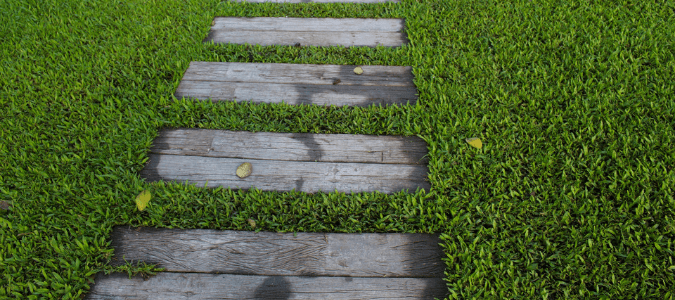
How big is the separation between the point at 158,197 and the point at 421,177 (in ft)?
5.55

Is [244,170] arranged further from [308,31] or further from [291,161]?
[308,31]

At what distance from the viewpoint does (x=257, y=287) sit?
1.94 m

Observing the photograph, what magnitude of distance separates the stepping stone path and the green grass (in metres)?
0.08

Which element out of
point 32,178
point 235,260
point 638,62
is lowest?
point 235,260

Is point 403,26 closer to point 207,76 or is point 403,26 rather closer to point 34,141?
point 207,76

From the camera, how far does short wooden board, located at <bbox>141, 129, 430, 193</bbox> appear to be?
2.42 metres

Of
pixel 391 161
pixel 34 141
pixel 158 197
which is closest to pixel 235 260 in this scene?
pixel 158 197

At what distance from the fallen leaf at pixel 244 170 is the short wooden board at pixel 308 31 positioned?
5.12 feet

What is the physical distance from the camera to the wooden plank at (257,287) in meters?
1.91

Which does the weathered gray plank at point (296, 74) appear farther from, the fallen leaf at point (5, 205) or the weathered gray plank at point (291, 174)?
the fallen leaf at point (5, 205)

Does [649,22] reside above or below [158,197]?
above

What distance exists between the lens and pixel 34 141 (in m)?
2.59

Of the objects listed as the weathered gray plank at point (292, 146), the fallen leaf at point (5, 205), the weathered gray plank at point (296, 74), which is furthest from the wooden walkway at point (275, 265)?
the weathered gray plank at point (296, 74)

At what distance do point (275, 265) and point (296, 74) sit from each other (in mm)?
1764
